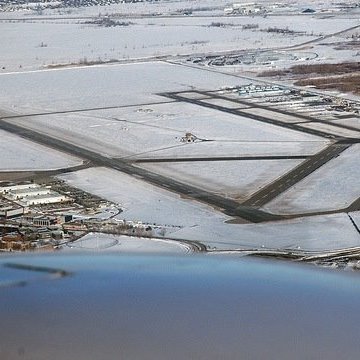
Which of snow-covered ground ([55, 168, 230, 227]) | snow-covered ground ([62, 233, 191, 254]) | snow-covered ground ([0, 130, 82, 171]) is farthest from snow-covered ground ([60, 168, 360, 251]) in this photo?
snow-covered ground ([0, 130, 82, 171])

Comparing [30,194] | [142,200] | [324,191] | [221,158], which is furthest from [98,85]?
[324,191]

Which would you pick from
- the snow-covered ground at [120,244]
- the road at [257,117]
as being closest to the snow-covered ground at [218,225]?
the snow-covered ground at [120,244]

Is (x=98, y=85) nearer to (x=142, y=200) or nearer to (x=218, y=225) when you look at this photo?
(x=142, y=200)

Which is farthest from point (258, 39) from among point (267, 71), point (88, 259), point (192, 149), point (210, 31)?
point (88, 259)

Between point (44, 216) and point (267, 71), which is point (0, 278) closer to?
point (44, 216)

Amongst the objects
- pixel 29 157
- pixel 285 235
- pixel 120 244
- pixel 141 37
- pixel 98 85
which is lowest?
pixel 141 37

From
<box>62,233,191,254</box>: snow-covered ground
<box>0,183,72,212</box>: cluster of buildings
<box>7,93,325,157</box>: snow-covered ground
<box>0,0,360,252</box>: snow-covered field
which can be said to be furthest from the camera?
<box>7,93,325,157</box>: snow-covered ground

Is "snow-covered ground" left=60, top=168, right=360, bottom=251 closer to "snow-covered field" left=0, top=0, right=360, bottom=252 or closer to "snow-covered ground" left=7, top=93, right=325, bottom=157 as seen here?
"snow-covered field" left=0, top=0, right=360, bottom=252
